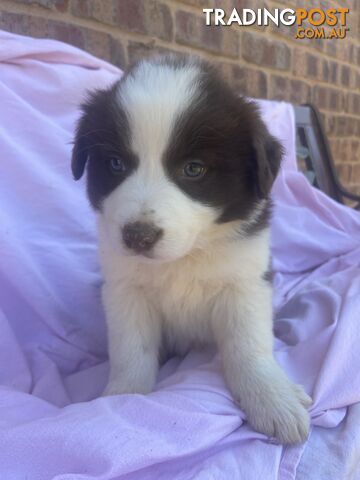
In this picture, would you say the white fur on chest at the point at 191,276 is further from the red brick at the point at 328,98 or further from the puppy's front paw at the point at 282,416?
the red brick at the point at 328,98

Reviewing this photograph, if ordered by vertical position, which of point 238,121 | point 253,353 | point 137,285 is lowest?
point 253,353

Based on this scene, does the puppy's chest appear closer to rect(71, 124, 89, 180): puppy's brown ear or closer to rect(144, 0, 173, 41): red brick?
rect(71, 124, 89, 180): puppy's brown ear

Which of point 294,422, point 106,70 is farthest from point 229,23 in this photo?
point 294,422

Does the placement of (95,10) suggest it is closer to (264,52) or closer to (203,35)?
(203,35)

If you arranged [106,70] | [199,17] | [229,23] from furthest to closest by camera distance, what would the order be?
1. [229,23]
2. [199,17]
3. [106,70]

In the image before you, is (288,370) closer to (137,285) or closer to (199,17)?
(137,285)

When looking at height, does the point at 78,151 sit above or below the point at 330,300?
above

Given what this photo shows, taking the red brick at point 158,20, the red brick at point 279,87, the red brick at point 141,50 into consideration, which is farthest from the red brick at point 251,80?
the red brick at point 141,50

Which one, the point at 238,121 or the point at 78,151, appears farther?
the point at 78,151
